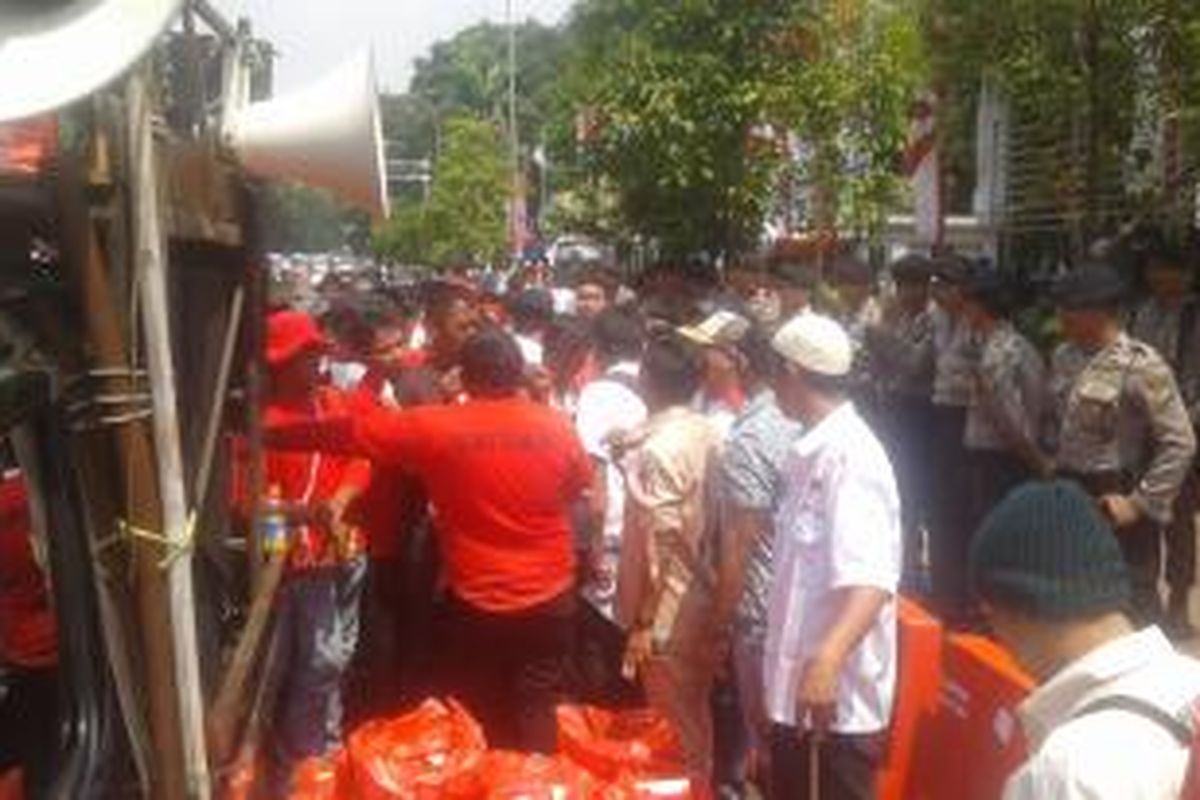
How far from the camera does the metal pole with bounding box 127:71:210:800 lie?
2707mm

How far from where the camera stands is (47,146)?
8.79ft

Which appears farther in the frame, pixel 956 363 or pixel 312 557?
pixel 956 363

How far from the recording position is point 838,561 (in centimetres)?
495

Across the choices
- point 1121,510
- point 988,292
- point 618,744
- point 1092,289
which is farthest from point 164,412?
point 988,292

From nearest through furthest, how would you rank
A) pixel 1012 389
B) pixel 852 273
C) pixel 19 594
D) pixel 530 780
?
pixel 19 594
pixel 530 780
pixel 1012 389
pixel 852 273

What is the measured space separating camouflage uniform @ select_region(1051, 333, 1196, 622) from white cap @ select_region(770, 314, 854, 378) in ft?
9.01

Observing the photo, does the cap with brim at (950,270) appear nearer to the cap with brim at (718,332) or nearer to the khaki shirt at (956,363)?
the khaki shirt at (956,363)

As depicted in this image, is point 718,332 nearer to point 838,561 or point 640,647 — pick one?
point 640,647

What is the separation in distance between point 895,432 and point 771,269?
9.71ft

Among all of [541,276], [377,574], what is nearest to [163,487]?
[377,574]

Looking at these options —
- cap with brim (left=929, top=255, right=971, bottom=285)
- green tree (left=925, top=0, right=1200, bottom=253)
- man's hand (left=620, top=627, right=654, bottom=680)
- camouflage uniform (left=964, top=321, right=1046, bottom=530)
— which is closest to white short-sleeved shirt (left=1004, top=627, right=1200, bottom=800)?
man's hand (left=620, top=627, right=654, bottom=680)

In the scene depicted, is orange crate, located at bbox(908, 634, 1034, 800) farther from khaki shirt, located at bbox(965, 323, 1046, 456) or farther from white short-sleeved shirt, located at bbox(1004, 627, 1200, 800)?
khaki shirt, located at bbox(965, 323, 1046, 456)

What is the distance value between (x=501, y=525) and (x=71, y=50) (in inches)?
148

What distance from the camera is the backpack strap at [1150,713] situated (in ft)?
8.35
